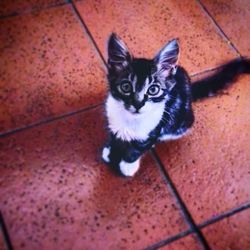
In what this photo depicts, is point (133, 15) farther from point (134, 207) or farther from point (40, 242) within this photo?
point (40, 242)

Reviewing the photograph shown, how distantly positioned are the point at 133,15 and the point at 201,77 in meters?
0.65

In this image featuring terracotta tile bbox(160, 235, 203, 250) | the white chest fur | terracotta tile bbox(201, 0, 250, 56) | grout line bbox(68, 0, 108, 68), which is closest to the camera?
the white chest fur

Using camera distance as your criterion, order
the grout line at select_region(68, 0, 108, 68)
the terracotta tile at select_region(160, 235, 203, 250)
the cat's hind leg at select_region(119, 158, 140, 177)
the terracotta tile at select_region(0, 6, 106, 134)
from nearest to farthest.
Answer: the terracotta tile at select_region(160, 235, 203, 250)
the cat's hind leg at select_region(119, 158, 140, 177)
the terracotta tile at select_region(0, 6, 106, 134)
the grout line at select_region(68, 0, 108, 68)

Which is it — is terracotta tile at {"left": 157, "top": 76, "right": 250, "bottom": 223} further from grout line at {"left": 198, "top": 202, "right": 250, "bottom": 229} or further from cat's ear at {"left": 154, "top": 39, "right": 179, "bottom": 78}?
cat's ear at {"left": 154, "top": 39, "right": 179, "bottom": 78}

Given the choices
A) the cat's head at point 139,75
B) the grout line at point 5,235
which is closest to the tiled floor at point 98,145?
the grout line at point 5,235

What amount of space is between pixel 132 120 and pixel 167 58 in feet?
1.02

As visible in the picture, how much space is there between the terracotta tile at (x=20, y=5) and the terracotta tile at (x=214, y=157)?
3.98 feet

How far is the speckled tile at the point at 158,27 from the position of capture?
2354mm

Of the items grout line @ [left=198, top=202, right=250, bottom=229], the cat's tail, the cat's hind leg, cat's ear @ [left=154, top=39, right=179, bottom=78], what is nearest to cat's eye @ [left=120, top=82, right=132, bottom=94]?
cat's ear @ [left=154, top=39, right=179, bottom=78]

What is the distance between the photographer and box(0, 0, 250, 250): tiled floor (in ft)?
5.66

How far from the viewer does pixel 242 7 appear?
268 cm

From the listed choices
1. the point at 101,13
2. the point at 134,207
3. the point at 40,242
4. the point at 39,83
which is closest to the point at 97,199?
the point at 134,207

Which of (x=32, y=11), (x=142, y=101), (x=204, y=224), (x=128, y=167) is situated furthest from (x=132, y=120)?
(x=32, y=11)

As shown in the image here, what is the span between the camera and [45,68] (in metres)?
2.19
